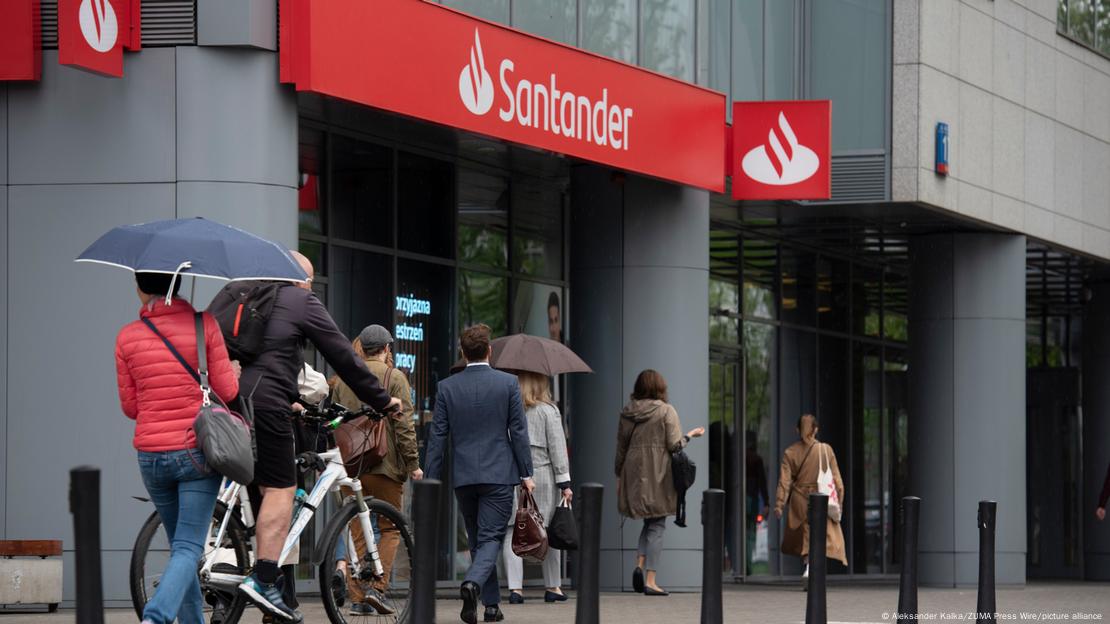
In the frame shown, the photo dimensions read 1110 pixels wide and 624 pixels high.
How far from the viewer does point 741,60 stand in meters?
18.1

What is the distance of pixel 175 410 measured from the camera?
7.77m

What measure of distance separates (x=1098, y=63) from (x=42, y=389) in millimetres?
15092

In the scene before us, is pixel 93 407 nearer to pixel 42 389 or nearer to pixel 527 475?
pixel 42 389

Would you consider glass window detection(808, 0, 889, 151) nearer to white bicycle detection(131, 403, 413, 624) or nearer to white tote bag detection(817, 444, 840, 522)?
white tote bag detection(817, 444, 840, 522)

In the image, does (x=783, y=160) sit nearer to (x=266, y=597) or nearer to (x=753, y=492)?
(x=753, y=492)

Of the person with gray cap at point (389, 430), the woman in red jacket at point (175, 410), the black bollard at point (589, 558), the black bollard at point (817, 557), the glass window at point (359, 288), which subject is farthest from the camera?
the glass window at point (359, 288)

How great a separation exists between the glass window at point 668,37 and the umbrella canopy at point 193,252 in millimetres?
8590

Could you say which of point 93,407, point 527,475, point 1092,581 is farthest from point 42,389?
point 1092,581

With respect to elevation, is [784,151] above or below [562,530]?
above

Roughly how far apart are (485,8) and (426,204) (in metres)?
2.12

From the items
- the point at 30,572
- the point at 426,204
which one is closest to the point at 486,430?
the point at 30,572

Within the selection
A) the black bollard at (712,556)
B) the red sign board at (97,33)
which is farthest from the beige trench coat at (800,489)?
the black bollard at (712,556)

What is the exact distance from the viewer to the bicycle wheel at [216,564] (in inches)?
341

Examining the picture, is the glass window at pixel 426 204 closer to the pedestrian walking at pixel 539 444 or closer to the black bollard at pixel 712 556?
the pedestrian walking at pixel 539 444
